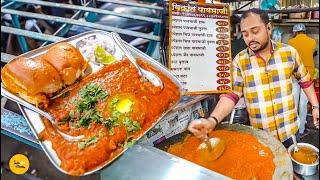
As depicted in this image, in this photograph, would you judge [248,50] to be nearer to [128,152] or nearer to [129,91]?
[129,91]

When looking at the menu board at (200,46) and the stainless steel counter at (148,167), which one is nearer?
the stainless steel counter at (148,167)

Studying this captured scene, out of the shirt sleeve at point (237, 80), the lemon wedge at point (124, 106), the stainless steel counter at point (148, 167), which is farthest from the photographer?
the shirt sleeve at point (237, 80)

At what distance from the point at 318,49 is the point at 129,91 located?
81 cm

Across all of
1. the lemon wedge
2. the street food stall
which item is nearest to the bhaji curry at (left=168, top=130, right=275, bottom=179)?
the street food stall

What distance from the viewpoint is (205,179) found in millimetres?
1217

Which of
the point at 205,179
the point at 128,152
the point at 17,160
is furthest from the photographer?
the point at 17,160

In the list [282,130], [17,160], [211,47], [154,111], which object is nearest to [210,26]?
[211,47]

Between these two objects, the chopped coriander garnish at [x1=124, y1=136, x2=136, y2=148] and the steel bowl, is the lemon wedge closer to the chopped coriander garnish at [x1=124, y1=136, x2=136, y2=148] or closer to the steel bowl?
the chopped coriander garnish at [x1=124, y1=136, x2=136, y2=148]

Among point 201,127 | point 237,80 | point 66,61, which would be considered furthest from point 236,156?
point 66,61

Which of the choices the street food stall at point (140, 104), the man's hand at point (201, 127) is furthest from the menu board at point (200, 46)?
the man's hand at point (201, 127)

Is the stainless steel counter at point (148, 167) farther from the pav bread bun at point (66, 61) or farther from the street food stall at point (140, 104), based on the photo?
the pav bread bun at point (66, 61)

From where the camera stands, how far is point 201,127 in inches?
54.5

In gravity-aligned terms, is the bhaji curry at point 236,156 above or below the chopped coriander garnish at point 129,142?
below

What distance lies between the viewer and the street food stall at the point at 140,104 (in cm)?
130
